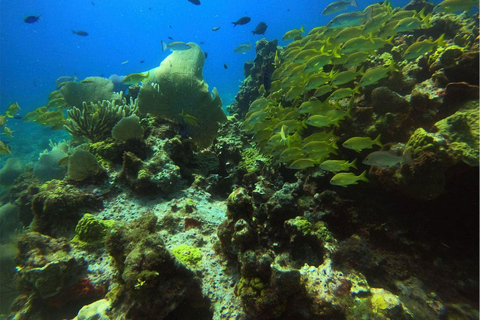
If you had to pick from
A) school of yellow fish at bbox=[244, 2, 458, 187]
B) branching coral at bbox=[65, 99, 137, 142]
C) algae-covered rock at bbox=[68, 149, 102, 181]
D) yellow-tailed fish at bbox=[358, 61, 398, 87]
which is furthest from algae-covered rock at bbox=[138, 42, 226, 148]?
yellow-tailed fish at bbox=[358, 61, 398, 87]

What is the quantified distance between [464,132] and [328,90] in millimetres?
2262

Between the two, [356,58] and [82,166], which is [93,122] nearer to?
[82,166]

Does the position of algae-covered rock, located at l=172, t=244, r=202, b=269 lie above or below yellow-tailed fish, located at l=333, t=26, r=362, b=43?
below

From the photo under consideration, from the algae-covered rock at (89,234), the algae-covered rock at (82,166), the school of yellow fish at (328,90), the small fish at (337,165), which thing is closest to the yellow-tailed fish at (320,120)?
the school of yellow fish at (328,90)

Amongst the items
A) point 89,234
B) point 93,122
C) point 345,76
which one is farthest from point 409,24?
point 93,122

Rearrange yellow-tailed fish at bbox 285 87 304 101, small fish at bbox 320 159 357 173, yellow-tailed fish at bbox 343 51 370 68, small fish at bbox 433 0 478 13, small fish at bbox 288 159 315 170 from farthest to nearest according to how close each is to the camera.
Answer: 1. yellow-tailed fish at bbox 285 87 304 101
2. small fish at bbox 433 0 478 13
3. yellow-tailed fish at bbox 343 51 370 68
4. small fish at bbox 288 159 315 170
5. small fish at bbox 320 159 357 173

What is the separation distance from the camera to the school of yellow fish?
13.0 feet

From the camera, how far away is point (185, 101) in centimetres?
682

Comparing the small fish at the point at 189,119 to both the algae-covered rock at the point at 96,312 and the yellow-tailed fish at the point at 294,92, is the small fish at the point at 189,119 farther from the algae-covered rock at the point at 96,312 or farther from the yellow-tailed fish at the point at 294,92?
the algae-covered rock at the point at 96,312

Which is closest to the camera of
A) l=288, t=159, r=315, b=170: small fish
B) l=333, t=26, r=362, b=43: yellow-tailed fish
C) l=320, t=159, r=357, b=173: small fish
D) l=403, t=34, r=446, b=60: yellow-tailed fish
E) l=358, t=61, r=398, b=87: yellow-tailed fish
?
l=320, t=159, r=357, b=173: small fish

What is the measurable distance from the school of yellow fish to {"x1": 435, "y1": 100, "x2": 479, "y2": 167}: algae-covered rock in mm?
875

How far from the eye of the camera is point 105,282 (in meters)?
3.85

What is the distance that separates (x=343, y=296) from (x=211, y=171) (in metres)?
4.50

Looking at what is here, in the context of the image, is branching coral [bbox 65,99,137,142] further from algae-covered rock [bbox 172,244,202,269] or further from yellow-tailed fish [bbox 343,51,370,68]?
yellow-tailed fish [bbox 343,51,370,68]
